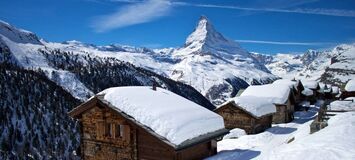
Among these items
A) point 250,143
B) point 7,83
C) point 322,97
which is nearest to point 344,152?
point 250,143

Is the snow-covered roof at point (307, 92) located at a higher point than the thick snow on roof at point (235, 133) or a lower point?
higher

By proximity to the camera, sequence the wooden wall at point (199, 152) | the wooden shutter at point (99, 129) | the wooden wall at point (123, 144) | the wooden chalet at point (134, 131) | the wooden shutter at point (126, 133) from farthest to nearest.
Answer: the wooden shutter at point (99, 129), the wooden shutter at point (126, 133), the wooden wall at point (123, 144), the wooden wall at point (199, 152), the wooden chalet at point (134, 131)

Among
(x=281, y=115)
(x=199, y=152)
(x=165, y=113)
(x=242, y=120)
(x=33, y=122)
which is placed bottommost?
(x=33, y=122)

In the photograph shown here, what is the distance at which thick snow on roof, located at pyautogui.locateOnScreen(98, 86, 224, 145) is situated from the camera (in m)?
21.2

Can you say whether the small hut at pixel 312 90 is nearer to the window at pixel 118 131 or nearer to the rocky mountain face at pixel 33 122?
the window at pixel 118 131

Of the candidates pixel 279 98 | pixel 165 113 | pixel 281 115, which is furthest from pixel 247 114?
pixel 165 113

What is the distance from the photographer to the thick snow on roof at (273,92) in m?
50.6

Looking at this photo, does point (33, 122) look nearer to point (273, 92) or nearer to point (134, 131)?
point (273, 92)

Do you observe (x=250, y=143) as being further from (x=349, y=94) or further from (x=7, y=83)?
(x=7, y=83)

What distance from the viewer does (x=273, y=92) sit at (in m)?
53.8

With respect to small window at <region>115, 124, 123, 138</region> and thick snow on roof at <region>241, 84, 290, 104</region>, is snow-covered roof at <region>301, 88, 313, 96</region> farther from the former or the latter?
small window at <region>115, 124, 123, 138</region>

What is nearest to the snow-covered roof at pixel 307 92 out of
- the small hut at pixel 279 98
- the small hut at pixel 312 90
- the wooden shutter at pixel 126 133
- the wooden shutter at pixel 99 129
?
the small hut at pixel 312 90

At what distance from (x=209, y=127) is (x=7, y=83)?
155557 millimetres

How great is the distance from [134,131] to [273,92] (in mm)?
34599
